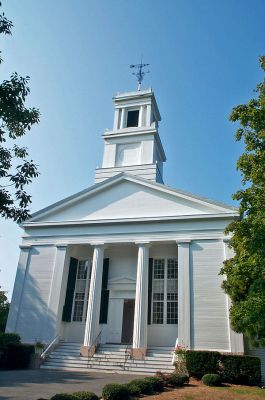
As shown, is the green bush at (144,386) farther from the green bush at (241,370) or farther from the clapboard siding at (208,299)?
the clapboard siding at (208,299)

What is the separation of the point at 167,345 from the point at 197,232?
6.69 meters

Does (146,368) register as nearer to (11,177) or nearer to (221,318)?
(221,318)

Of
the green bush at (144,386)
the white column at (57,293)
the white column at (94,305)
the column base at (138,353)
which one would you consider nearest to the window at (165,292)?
the column base at (138,353)

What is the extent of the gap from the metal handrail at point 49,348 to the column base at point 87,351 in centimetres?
191

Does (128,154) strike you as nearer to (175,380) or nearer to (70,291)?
(70,291)

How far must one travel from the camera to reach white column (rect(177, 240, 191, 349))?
61.4ft

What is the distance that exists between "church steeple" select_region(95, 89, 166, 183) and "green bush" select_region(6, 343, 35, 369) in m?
13.5

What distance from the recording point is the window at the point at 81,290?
22.5 metres

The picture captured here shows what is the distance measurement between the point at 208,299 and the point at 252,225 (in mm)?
8326

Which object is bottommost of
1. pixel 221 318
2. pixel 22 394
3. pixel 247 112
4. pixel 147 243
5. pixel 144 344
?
pixel 22 394

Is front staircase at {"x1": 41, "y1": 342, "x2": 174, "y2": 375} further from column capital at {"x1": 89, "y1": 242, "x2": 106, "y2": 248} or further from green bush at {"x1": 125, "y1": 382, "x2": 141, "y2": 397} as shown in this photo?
green bush at {"x1": 125, "y1": 382, "x2": 141, "y2": 397}

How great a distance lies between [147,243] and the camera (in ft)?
70.1

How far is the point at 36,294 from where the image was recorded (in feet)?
72.7

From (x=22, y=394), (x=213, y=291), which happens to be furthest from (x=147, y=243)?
(x=22, y=394)
